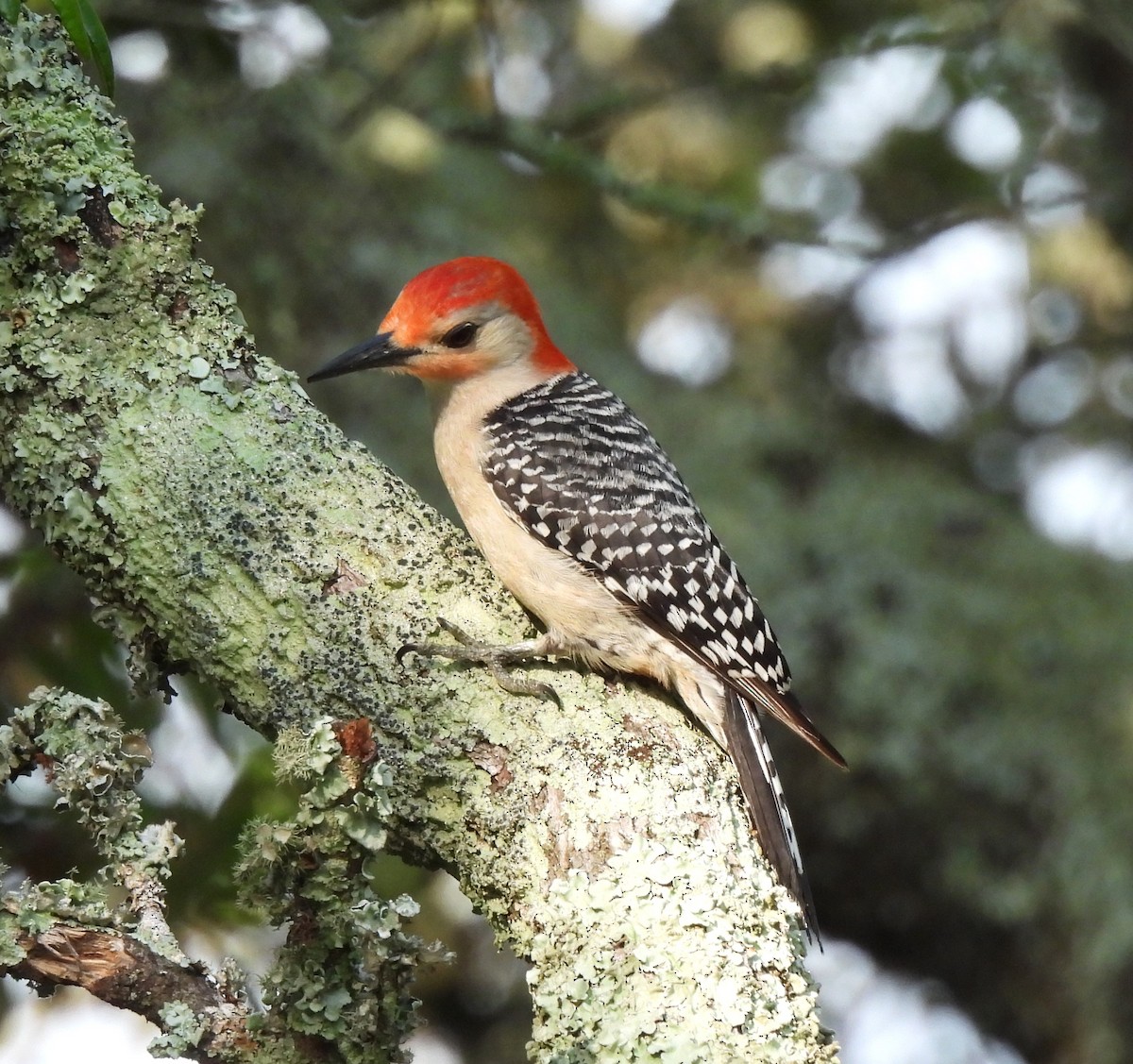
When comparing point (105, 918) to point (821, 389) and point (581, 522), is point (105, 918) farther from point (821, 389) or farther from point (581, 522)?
point (821, 389)

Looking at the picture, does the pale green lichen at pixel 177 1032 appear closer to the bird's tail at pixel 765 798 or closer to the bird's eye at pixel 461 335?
the bird's tail at pixel 765 798

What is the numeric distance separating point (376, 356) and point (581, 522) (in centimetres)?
82

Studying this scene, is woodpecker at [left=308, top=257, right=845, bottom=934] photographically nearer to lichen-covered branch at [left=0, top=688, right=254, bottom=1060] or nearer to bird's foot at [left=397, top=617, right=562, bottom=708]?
bird's foot at [left=397, top=617, right=562, bottom=708]

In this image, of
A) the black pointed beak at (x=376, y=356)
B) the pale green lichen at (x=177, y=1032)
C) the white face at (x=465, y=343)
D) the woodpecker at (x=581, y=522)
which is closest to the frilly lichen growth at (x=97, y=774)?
the pale green lichen at (x=177, y=1032)

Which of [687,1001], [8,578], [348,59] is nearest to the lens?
[687,1001]

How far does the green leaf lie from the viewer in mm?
2994

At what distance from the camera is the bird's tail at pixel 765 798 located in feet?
10.1

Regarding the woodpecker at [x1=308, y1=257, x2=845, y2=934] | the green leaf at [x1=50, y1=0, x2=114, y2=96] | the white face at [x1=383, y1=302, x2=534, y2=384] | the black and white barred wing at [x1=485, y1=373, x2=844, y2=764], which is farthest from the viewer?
the white face at [x1=383, y1=302, x2=534, y2=384]

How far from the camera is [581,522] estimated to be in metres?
3.90

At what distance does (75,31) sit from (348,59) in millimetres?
2241

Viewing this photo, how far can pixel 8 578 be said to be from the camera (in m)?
4.04

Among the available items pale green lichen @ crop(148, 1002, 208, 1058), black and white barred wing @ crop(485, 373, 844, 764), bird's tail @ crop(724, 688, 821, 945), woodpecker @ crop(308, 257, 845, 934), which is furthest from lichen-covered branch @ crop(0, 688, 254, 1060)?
black and white barred wing @ crop(485, 373, 844, 764)

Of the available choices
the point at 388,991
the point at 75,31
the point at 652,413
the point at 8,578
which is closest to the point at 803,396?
the point at 652,413

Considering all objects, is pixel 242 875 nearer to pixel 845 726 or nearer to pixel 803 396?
pixel 845 726
